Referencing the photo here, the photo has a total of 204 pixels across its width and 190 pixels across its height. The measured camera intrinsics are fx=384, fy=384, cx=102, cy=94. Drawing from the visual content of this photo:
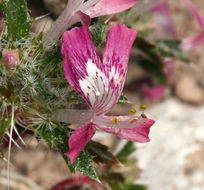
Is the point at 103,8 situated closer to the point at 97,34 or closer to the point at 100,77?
the point at 97,34

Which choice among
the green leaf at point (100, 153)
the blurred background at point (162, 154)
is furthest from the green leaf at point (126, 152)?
the green leaf at point (100, 153)

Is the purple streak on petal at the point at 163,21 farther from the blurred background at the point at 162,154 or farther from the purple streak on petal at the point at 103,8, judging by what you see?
the purple streak on petal at the point at 103,8

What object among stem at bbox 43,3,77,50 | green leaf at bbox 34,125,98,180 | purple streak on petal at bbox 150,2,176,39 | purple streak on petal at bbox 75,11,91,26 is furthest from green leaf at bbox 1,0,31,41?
purple streak on petal at bbox 150,2,176,39

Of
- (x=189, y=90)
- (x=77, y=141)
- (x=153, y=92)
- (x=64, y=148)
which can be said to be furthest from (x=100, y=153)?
(x=189, y=90)

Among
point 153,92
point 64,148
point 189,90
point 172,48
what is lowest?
point 189,90

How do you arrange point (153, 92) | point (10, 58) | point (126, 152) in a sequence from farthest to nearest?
point (153, 92) → point (126, 152) → point (10, 58)

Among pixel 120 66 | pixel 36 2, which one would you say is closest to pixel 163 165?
pixel 36 2

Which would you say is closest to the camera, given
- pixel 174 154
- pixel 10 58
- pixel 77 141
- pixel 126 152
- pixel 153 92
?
pixel 77 141
